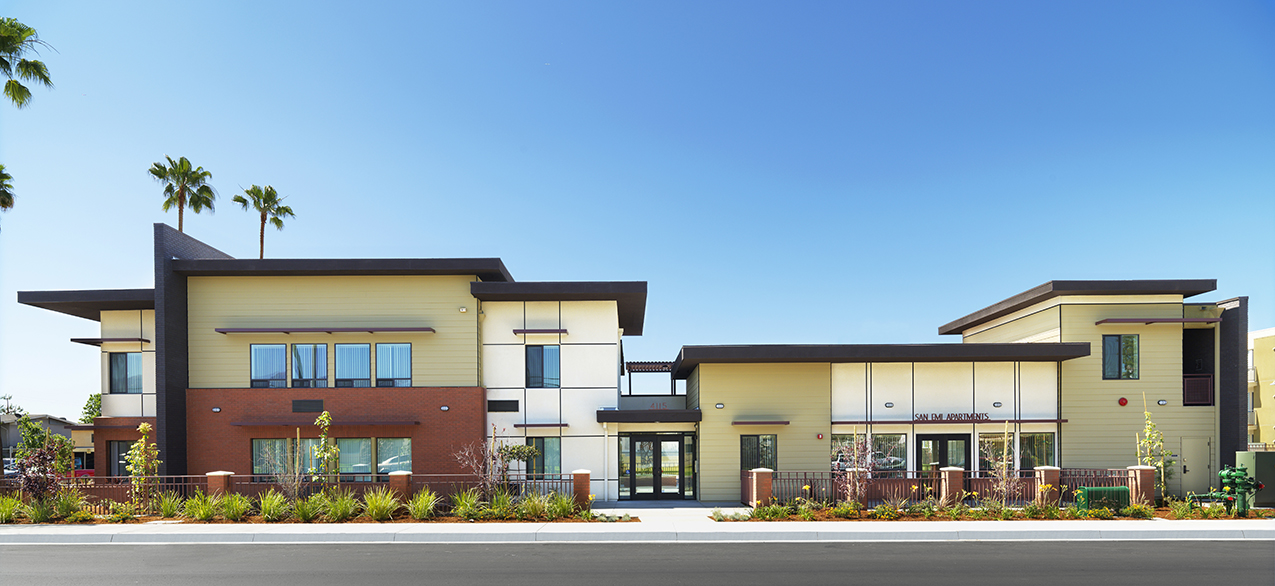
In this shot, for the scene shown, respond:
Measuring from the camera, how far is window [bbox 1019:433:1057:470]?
75.5ft

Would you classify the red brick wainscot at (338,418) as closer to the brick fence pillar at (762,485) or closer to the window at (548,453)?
the window at (548,453)

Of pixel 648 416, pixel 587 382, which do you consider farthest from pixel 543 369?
pixel 648 416

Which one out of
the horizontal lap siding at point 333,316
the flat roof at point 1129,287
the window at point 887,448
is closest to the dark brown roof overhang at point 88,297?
the horizontal lap siding at point 333,316

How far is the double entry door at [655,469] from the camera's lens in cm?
2280

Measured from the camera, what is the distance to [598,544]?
14.9 m

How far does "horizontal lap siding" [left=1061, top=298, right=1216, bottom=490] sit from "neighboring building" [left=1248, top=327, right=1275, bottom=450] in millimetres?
17319

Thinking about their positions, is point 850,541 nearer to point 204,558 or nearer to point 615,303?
point 615,303

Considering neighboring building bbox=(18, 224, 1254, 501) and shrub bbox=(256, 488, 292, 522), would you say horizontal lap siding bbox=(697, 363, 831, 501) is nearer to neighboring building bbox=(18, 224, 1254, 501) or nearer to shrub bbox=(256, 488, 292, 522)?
neighboring building bbox=(18, 224, 1254, 501)

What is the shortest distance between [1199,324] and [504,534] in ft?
73.2

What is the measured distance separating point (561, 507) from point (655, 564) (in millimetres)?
Result: 5203

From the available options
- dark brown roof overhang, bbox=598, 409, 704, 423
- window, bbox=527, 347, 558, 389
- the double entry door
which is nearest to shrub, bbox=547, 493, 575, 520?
dark brown roof overhang, bbox=598, 409, 704, 423

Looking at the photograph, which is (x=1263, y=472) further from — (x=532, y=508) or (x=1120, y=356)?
(x=532, y=508)

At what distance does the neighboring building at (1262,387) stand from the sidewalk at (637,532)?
80.2ft

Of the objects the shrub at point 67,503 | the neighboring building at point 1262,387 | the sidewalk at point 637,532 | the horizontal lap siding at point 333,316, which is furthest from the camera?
the neighboring building at point 1262,387
